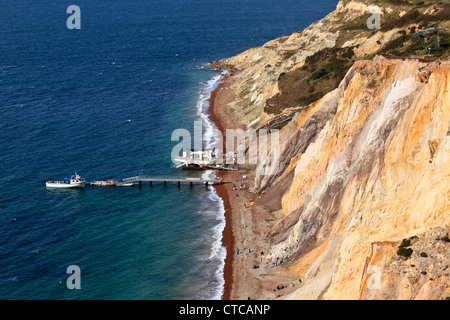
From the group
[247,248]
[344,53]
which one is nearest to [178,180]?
[247,248]

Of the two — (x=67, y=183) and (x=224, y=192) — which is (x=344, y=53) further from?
(x=67, y=183)

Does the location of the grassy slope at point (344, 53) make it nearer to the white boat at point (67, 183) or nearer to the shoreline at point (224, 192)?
the shoreline at point (224, 192)

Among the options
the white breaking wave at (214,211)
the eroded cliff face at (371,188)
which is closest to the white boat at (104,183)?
the white breaking wave at (214,211)

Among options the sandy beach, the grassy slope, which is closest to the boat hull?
the sandy beach

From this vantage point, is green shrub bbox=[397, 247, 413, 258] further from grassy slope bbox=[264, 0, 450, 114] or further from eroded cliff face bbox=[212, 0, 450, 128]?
grassy slope bbox=[264, 0, 450, 114]

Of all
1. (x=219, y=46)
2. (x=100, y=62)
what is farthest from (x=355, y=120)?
(x=219, y=46)

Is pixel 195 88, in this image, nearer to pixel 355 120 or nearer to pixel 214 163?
pixel 214 163
